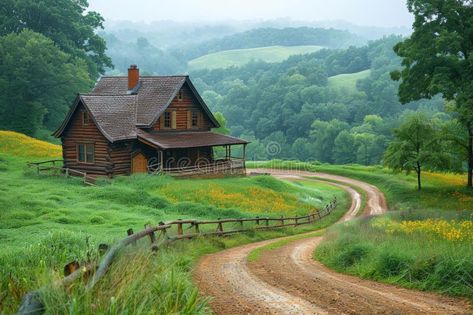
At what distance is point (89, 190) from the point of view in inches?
1462

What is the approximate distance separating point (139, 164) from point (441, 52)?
2687 cm

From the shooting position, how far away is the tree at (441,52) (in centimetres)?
3706

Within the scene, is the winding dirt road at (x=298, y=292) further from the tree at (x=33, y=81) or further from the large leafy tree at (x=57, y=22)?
the large leafy tree at (x=57, y=22)

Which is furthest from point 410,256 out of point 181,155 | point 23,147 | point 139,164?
point 23,147

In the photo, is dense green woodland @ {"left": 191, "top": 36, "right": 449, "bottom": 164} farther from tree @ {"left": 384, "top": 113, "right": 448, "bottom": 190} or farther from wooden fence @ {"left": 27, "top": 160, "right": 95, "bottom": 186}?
wooden fence @ {"left": 27, "top": 160, "right": 95, "bottom": 186}

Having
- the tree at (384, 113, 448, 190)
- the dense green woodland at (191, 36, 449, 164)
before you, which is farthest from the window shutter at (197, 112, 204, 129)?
the dense green woodland at (191, 36, 449, 164)

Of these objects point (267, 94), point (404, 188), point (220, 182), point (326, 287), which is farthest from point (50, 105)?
point (267, 94)

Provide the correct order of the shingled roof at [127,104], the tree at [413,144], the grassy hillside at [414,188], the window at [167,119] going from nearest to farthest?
1. the grassy hillside at [414,188]
2. the shingled roof at [127,104]
3. the tree at [413,144]
4. the window at [167,119]

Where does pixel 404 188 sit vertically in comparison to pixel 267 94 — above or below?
below

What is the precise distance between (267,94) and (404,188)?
11998cm

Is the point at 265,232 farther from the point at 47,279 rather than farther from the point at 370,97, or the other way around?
the point at 370,97

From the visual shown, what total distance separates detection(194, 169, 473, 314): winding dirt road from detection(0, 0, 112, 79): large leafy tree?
70.7 metres

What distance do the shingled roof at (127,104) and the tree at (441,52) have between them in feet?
69.7

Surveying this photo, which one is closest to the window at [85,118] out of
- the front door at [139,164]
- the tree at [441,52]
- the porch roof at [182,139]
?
the porch roof at [182,139]
